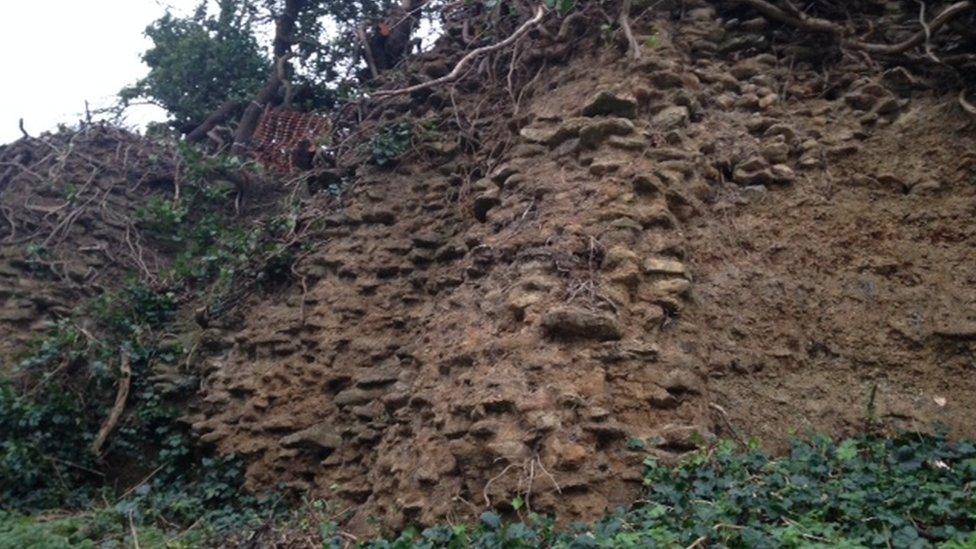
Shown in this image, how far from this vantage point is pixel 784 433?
4551 mm

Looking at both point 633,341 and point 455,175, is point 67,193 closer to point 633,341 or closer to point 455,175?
point 455,175

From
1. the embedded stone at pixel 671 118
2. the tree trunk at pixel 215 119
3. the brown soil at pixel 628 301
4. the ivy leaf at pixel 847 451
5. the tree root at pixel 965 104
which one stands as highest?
the tree trunk at pixel 215 119

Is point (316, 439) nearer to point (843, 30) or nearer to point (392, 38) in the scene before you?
point (843, 30)

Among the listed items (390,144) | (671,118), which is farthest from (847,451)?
(390,144)

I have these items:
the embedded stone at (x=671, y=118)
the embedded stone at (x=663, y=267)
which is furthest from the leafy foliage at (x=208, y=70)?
the embedded stone at (x=663, y=267)

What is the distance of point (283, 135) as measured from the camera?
9.22 m

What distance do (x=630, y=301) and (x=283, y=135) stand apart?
5444mm

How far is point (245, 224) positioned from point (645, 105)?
13.6 ft

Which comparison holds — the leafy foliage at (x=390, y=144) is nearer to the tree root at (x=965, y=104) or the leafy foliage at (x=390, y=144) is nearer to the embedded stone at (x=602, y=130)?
the embedded stone at (x=602, y=130)

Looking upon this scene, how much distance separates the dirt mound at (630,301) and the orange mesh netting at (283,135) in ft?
8.32

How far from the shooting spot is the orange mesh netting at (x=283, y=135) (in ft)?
28.7

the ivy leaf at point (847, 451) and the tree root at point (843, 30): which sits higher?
the tree root at point (843, 30)

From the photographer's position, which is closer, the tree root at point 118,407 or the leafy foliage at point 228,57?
the tree root at point 118,407

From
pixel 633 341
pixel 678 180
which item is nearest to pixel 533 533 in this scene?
pixel 633 341
